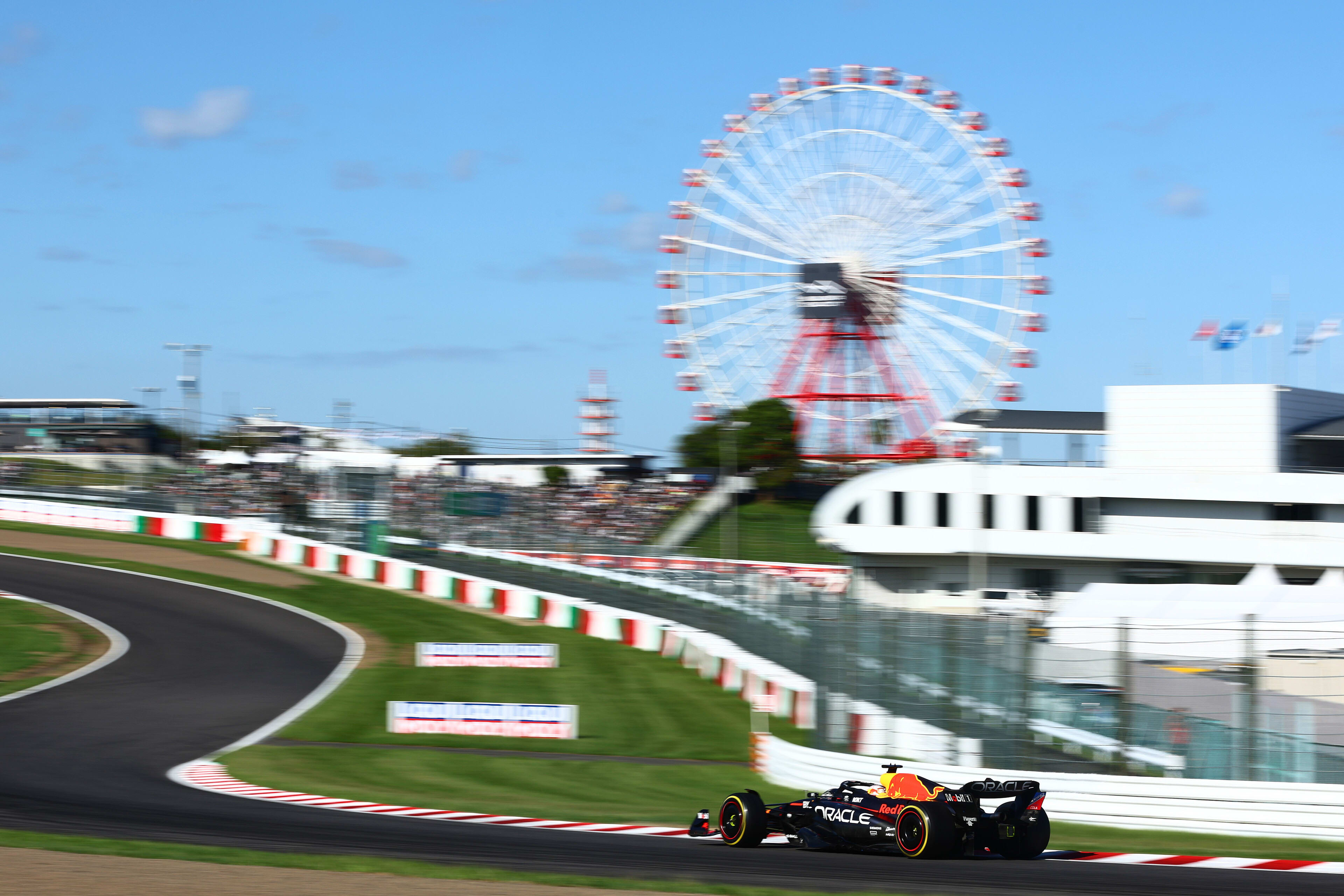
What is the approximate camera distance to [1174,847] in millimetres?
10969

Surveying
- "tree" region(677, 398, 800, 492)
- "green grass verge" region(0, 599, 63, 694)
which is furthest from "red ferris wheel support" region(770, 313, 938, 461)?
"green grass verge" region(0, 599, 63, 694)

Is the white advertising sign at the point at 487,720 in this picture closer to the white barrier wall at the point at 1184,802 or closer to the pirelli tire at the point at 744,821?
the white barrier wall at the point at 1184,802

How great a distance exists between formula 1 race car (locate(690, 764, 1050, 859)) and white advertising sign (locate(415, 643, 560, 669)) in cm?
1041

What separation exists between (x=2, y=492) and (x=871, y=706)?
1492 inches

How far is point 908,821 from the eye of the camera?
1014 cm

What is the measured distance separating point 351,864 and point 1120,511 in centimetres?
3800

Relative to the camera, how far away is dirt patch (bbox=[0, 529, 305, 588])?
33812 mm

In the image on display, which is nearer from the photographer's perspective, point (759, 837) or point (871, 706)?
point (759, 837)

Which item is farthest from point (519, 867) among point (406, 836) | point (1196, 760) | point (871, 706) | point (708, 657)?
point (708, 657)

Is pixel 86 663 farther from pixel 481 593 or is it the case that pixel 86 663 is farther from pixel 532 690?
pixel 481 593

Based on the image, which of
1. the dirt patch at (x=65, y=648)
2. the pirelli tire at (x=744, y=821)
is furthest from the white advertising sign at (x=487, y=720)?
the dirt patch at (x=65, y=648)

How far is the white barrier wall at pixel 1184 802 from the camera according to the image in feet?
36.8

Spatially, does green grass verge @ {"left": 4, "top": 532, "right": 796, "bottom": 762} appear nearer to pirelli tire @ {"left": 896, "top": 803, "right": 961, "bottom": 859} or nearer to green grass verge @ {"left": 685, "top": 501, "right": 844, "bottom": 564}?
pirelli tire @ {"left": 896, "top": 803, "right": 961, "bottom": 859}

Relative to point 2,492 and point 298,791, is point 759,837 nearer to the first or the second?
point 298,791
